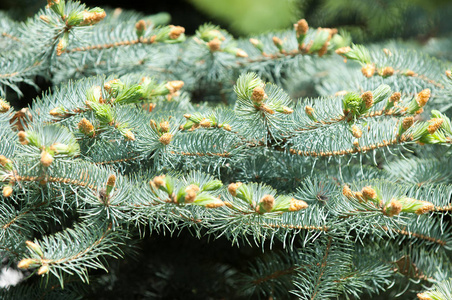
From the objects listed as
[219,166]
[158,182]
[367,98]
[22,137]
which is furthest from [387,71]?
[22,137]

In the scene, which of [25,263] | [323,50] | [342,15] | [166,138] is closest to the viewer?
[25,263]

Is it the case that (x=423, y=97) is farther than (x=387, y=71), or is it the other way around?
(x=387, y=71)

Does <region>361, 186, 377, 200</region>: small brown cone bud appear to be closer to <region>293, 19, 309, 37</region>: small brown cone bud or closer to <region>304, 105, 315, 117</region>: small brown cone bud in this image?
<region>304, 105, 315, 117</region>: small brown cone bud

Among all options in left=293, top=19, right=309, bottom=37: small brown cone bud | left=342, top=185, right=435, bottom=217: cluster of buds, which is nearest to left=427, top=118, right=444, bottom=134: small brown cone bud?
left=342, top=185, right=435, bottom=217: cluster of buds

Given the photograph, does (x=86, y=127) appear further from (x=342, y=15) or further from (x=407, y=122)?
(x=342, y=15)

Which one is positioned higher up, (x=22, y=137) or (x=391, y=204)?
(x=22, y=137)

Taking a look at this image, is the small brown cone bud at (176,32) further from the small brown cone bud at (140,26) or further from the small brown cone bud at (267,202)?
the small brown cone bud at (267,202)

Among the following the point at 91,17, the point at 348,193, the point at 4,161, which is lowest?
the point at 348,193
